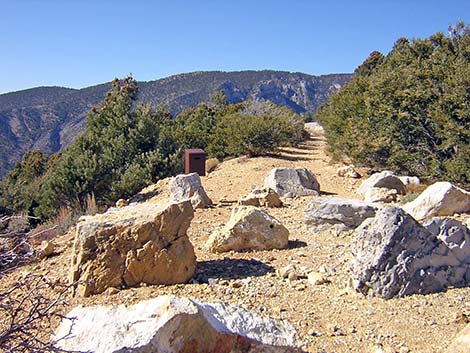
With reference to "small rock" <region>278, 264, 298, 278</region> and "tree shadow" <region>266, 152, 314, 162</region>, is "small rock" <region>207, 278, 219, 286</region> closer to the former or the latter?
"small rock" <region>278, 264, 298, 278</region>

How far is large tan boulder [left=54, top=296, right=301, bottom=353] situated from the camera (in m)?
3.28

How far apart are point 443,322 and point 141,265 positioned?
3134 millimetres

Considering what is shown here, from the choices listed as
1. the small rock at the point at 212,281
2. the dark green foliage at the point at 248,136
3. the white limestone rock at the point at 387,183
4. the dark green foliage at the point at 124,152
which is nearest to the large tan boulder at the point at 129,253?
the small rock at the point at 212,281

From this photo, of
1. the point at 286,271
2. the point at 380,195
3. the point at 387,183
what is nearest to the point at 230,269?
the point at 286,271

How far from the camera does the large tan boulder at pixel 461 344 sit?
3709 millimetres

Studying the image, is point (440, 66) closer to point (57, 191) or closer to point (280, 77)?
point (57, 191)

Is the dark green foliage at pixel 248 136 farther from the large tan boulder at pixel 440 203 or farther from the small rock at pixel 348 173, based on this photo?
the large tan boulder at pixel 440 203

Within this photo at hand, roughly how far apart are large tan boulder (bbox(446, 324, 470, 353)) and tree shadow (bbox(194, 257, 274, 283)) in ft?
7.92

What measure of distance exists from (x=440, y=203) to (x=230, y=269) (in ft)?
12.6

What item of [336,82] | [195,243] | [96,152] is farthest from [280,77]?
[195,243]

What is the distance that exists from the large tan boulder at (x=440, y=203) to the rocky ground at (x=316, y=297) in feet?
4.58

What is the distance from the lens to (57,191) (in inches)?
510

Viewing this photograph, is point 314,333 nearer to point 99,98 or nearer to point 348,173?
point 348,173

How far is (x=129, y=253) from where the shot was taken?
5301mm
